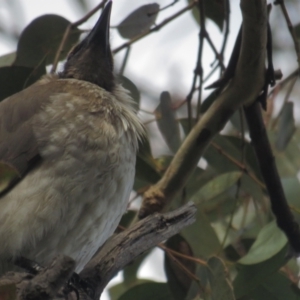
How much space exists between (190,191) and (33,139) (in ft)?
2.62

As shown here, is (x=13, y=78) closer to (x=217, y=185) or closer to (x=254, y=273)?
(x=217, y=185)

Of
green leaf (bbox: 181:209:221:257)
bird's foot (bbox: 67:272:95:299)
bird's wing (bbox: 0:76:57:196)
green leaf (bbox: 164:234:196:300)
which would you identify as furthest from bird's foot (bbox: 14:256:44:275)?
green leaf (bbox: 181:209:221:257)

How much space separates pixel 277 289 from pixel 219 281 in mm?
307

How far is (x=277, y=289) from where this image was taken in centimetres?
277

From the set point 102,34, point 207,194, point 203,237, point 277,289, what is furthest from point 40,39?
point 277,289

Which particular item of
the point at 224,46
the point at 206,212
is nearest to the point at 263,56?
the point at 224,46

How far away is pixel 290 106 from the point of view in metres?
3.17

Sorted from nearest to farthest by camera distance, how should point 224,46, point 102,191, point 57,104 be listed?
1. point 102,191
2. point 57,104
3. point 224,46

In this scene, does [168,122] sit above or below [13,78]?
below

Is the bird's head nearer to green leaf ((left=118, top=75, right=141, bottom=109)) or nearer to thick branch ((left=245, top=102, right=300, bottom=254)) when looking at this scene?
green leaf ((left=118, top=75, right=141, bottom=109))

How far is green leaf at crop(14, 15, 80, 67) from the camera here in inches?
119

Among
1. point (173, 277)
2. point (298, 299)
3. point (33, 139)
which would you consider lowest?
point (298, 299)

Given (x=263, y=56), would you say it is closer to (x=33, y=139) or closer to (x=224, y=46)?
(x=224, y=46)

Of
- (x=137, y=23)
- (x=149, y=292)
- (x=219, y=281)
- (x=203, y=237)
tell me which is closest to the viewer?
(x=219, y=281)
